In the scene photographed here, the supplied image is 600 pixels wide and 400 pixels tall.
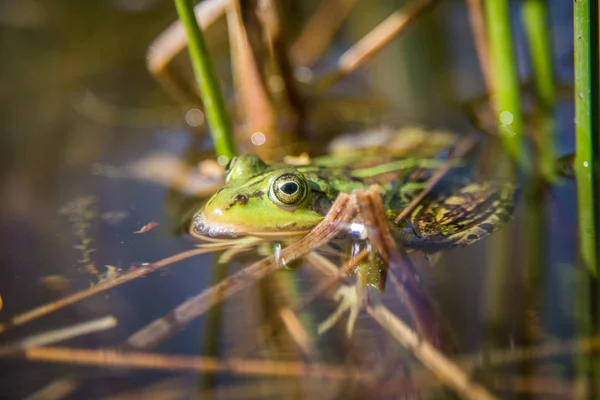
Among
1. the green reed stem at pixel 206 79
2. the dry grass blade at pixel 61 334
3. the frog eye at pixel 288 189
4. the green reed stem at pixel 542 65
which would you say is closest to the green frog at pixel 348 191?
the frog eye at pixel 288 189

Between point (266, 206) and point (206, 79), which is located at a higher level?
point (206, 79)

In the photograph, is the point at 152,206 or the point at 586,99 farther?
the point at 152,206

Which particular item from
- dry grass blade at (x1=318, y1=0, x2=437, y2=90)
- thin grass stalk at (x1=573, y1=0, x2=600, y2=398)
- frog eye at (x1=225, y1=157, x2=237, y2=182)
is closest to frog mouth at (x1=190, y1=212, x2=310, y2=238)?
frog eye at (x1=225, y1=157, x2=237, y2=182)

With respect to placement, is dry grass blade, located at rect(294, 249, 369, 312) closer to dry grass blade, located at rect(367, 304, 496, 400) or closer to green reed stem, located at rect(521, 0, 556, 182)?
dry grass blade, located at rect(367, 304, 496, 400)

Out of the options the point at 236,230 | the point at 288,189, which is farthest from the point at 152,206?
the point at 288,189

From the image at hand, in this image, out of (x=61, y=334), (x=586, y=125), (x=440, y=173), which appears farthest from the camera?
(x=440, y=173)

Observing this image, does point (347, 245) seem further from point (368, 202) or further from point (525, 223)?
point (525, 223)

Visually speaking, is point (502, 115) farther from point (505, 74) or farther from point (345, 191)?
point (345, 191)
